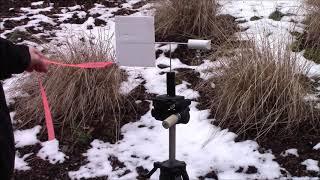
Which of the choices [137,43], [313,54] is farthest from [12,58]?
[313,54]

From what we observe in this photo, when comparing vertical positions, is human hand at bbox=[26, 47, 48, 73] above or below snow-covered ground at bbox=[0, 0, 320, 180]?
above

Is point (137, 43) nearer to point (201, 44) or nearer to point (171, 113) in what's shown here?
point (201, 44)

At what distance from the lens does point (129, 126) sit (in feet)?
12.7

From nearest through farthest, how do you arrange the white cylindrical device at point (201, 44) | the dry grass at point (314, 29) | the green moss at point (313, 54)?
the white cylindrical device at point (201, 44) → the green moss at point (313, 54) → the dry grass at point (314, 29)

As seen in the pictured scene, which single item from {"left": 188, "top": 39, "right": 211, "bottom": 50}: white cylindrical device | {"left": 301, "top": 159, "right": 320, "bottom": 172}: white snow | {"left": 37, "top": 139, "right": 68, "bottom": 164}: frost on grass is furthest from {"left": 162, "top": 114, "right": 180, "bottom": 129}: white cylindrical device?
{"left": 37, "top": 139, "right": 68, "bottom": 164}: frost on grass

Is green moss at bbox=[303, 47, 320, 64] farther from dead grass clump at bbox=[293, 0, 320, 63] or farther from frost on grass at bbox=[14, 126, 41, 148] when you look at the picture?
frost on grass at bbox=[14, 126, 41, 148]

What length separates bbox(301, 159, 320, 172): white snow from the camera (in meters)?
3.22

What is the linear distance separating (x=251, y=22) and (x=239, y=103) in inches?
74.9

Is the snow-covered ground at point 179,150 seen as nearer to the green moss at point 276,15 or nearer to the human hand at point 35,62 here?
the green moss at point 276,15

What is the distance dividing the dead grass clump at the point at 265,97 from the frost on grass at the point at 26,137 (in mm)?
1303

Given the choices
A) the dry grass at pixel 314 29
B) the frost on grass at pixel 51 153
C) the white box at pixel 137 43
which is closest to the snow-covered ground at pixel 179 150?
the frost on grass at pixel 51 153

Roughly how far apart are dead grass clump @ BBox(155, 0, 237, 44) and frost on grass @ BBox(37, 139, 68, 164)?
6.18 feet

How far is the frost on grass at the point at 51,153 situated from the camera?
3.56 metres

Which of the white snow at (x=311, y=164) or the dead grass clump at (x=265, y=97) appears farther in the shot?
the dead grass clump at (x=265, y=97)
